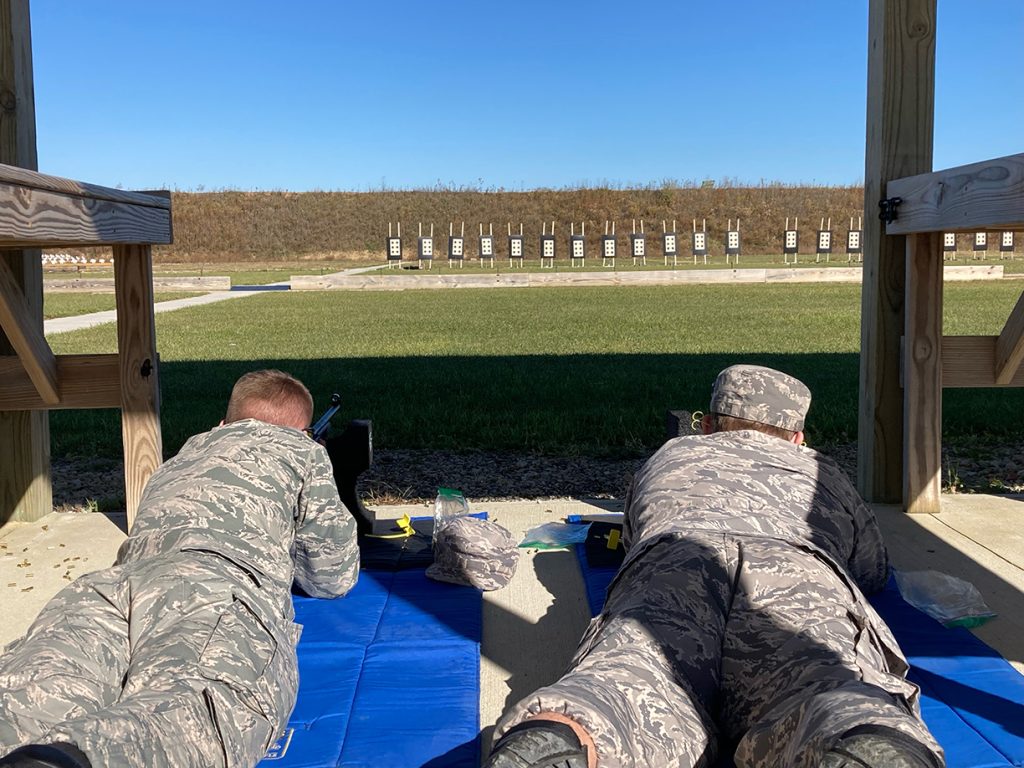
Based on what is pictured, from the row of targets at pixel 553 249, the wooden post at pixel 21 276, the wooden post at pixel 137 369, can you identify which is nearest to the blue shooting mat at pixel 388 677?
the wooden post at pixel 137 369

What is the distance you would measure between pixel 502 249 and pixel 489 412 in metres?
49.1

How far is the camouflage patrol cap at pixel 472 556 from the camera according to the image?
385cm

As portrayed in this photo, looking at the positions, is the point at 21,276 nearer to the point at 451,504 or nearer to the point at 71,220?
the point at 71,220

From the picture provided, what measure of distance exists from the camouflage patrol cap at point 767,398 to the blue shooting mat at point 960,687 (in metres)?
0.83

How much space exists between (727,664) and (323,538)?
4.62 ft

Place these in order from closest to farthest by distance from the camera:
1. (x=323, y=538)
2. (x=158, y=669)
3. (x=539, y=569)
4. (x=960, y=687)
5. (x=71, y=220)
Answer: (x=158, y=669), (x=960, y=687), (x=323, y=538), (x=71, y=220), (x=539, y=569)

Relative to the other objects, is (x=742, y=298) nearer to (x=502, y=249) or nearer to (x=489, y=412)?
(x=489, y=412)

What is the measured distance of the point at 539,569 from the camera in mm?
4102

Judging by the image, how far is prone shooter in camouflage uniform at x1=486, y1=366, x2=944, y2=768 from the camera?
5.89 feet

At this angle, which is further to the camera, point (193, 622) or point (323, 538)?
point (323, 538)

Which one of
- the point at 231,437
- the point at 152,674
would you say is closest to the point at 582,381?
the point at 231,437

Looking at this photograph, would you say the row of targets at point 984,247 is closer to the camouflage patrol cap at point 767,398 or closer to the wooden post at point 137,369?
the wooden post at point 137,369

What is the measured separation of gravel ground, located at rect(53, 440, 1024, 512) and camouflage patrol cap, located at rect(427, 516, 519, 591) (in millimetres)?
1400

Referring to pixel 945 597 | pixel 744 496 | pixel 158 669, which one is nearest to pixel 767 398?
pixel 744 496
